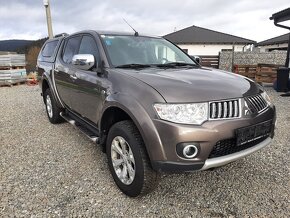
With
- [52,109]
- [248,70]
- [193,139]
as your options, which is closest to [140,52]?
[193,139]

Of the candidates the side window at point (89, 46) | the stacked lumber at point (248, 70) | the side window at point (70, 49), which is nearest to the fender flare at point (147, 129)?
the side window at point (89, 46)

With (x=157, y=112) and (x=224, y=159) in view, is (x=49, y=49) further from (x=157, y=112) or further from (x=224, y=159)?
(x=224, y=159)

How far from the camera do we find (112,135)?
9.37 ft

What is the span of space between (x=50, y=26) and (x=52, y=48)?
8.10 meters

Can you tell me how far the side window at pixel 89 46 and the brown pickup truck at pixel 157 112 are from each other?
0.02 metres

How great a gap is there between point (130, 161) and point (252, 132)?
1.22m

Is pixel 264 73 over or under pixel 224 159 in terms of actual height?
over

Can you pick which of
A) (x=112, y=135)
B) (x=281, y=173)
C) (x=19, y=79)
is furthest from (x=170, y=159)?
(x=19, y=79)

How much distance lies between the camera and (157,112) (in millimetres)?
2301

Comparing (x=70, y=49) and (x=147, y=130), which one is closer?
(x=147, y=130)

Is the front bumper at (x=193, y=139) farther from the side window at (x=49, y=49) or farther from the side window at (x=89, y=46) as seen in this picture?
the side window at (x=49, y=49)

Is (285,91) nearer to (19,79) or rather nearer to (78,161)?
(78,161)

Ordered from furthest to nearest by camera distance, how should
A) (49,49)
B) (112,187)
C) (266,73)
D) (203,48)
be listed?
1. (203,48)
2. (266,73)
3. (49,49)
4. (112,187)

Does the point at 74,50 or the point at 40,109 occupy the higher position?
the point at 74,50
